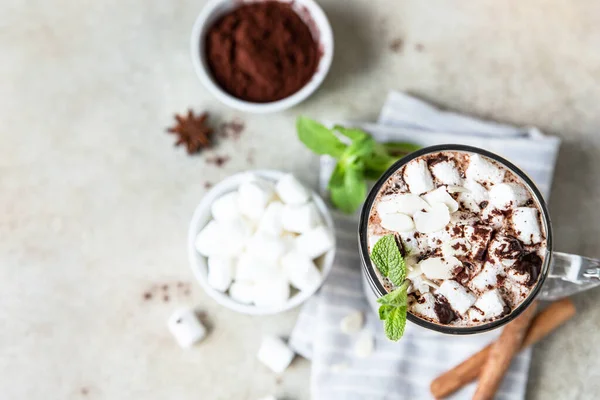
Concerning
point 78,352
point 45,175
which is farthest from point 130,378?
point 45,175

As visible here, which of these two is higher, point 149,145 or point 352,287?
point 149,145

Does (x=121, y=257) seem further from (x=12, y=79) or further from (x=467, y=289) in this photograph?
(x=467, y=289)

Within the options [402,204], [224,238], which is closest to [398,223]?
[402,204]

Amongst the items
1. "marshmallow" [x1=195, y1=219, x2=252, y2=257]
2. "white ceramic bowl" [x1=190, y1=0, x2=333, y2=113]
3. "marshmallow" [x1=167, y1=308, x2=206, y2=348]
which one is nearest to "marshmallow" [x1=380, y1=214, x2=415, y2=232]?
"marshmallow" [x1=195, y1=219, x2=252, y2=257]

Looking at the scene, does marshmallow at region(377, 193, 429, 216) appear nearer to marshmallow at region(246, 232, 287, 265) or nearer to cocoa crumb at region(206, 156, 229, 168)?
marshmallow at region(246, 232, 287, 265)

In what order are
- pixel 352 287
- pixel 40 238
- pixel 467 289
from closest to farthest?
1. pixel 467 289
2. pixel 352 287
3. pixel 40 238

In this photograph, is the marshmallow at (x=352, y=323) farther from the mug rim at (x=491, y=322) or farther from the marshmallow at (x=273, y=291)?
the mug rim at (x=491, y=322)
